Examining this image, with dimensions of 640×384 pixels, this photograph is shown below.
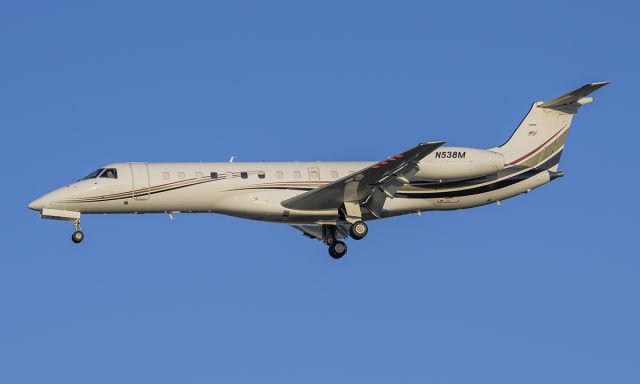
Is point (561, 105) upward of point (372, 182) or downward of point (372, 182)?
upward

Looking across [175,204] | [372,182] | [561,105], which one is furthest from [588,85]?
[175,204]

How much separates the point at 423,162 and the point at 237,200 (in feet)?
20.3

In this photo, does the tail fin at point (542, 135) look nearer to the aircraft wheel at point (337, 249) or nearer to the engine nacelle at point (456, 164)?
the engine nacelle at point (456, 164)

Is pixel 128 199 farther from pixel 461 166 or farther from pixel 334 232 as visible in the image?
pixel 461 166

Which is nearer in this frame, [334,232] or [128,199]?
[128,199]

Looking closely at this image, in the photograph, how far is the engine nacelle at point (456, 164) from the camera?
3562 cm

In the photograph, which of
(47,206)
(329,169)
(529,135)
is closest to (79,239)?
(47,206)

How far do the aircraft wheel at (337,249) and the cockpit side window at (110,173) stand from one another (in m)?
7.90

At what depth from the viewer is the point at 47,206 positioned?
35469mm

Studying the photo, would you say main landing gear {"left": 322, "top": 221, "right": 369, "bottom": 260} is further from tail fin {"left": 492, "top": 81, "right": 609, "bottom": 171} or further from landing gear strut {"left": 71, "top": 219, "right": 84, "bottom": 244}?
landing gear strut {"left": 71, "top": 219, "right": 84, "bottom": 244}

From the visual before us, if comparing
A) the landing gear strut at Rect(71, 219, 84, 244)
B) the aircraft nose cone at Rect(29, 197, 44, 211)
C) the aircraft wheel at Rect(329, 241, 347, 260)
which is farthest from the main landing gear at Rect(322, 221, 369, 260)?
the aircraft nose cone at Rect(29, 197, 44, 211)

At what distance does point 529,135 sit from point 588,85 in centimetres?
291

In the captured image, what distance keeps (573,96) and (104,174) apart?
1617cm

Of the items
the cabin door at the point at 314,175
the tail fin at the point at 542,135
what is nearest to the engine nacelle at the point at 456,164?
the tail fin at the point at 542,135
